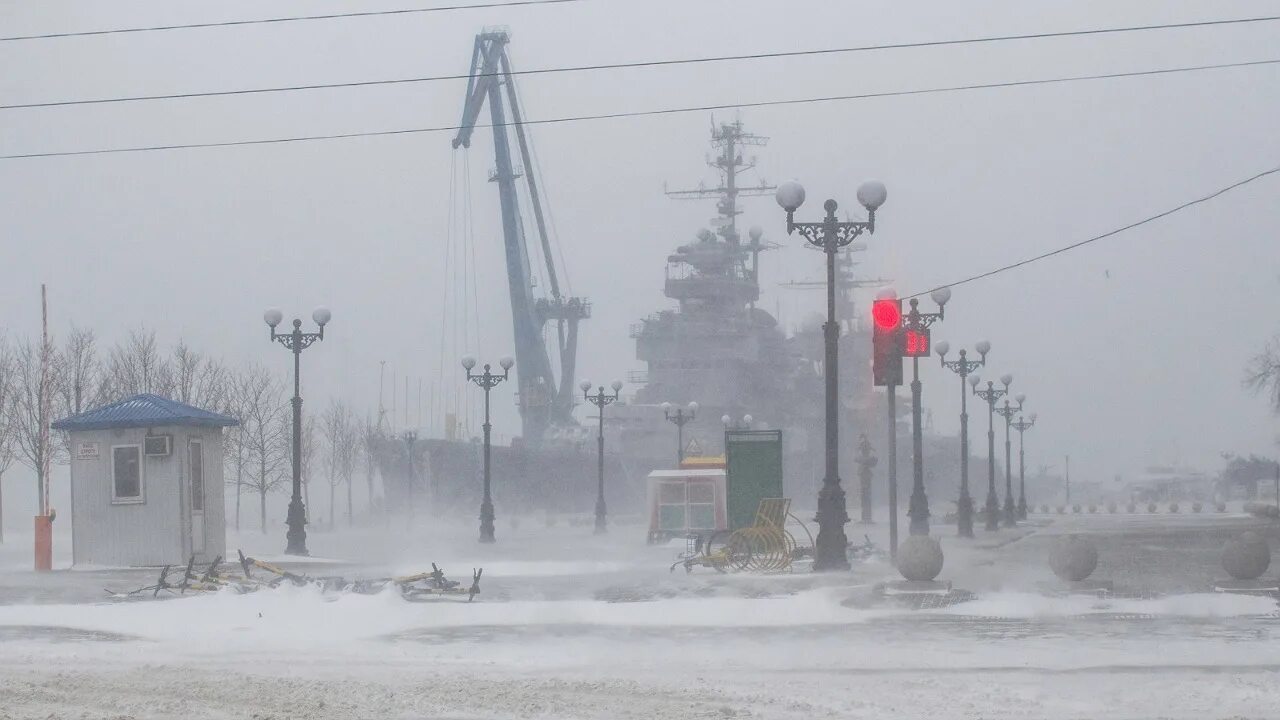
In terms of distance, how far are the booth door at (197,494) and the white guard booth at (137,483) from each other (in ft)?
0.05

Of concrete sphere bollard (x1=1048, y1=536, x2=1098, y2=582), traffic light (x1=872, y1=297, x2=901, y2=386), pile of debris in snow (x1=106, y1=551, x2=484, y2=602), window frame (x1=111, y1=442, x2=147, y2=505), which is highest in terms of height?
traffic light (x1=872, y1=297, x2=901, y2=386)

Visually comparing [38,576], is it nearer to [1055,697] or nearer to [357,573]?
[357,573]

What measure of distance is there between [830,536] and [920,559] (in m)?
3.45

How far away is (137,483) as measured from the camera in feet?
76.2

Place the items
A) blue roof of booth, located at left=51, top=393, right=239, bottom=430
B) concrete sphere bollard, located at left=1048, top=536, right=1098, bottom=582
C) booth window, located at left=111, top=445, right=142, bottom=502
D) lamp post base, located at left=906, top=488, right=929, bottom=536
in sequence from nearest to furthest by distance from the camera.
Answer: concrete sphere bollard, located at left=1048, top=536, right=1098, bottom=582 < blue roof of booth, located at left=51, top=393, right=239, bottom=430 < booth window, located at left=111, top=445, right=142, bottom=502 < lamp post base, located at left=906, top=488, right=929, bottom=536

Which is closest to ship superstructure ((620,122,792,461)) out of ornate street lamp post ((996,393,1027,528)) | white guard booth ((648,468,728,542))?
ornate street lamp post ((996,393,1027,528))

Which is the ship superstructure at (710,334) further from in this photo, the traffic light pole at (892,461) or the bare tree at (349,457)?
the traffic light pole at (892,461)

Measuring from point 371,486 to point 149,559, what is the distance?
2240 inches

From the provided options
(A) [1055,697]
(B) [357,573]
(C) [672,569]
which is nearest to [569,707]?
(A) [1055,697]

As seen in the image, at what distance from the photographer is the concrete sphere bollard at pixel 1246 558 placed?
57.0 ft

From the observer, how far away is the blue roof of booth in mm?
22859

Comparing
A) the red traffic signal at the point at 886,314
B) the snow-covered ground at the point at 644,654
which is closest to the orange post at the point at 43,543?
the snow-covered ground at the point at 644,654

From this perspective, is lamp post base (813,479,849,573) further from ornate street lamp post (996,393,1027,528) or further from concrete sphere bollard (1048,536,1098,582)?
ornate street lamp post (996,393,1027,528)

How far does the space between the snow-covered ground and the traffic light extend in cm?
292
